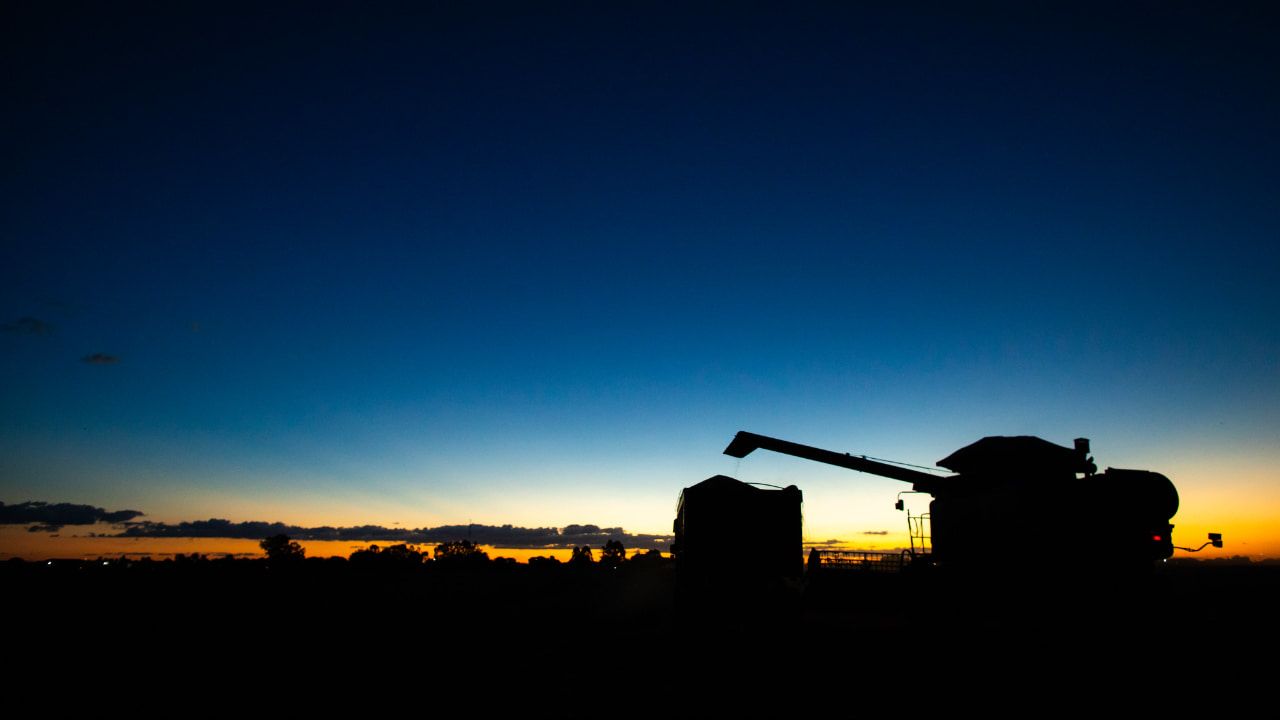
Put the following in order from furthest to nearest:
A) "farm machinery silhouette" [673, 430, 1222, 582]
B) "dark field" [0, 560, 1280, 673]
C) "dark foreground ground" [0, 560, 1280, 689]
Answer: "farm machinery silhouette" [673, 430, 1222, 582]
"dark field" [0, 560, 1280, 673]
"dark foreground ground" [0, 560, 1280, 689]

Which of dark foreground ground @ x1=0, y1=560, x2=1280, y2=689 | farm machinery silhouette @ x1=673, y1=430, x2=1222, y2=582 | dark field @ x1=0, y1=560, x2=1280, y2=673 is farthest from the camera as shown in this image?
farm machinery silhouette @ x1=673, y1=430, x2=1222, y2=582

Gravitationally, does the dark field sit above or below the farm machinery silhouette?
below

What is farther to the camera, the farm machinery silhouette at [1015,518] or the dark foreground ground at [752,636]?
the farm machinery silhouette at [1015,518]

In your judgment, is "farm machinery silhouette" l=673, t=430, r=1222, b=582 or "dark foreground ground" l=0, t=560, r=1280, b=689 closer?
"dark foreground ground" l=0, t=560, r=1280, b=689

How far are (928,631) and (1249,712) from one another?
7297mm

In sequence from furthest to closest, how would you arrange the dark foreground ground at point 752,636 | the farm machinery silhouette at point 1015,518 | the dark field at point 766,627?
the farm machinery silhouette at point 1015,518
the dark field at point 766,627
the dark foreground ground at point 752,636

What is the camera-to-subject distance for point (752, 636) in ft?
52.7

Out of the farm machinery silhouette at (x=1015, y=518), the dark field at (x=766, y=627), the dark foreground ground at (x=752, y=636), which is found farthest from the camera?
the farm machinery silhouette at (x=1015, y=518)

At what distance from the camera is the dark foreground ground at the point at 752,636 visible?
37.8 feet

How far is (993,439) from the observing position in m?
22.8

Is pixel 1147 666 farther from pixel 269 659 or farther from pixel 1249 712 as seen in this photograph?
pixel 269 659

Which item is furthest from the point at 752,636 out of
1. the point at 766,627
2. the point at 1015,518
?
the point at 1015,518

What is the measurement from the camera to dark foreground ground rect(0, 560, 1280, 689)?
11523 mm

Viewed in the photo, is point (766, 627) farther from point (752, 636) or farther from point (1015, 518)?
point (1015, 518)
